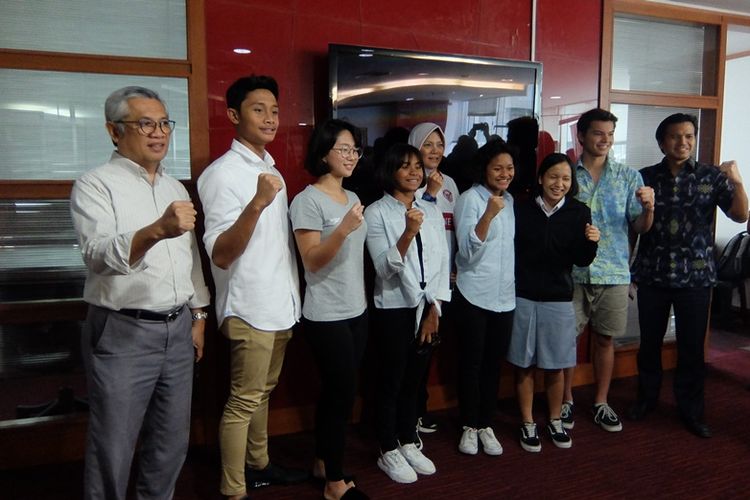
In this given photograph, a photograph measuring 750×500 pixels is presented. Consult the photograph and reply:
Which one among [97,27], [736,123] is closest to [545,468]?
[97,27]

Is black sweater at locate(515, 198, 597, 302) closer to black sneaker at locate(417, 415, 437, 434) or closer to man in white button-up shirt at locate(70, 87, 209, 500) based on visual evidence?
black sneaker at locate(417, 415, 437, 434)

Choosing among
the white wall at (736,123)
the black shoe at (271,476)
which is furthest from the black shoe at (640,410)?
the white wall at (736,123)

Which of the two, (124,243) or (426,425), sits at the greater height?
(124,243)

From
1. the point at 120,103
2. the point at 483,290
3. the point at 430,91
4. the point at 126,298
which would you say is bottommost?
the point at 483,290

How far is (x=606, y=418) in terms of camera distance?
2.91 meters

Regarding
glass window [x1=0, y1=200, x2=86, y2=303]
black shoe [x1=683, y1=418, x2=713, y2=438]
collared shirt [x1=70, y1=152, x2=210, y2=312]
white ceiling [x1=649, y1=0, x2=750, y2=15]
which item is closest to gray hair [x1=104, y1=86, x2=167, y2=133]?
collared shirt [x1=70, y1=152, x2=210, y2=312]

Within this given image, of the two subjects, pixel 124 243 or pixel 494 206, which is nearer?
pixel 124 243

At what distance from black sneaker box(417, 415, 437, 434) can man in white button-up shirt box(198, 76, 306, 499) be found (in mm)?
1055

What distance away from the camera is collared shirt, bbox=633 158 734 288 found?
2797 millimetres

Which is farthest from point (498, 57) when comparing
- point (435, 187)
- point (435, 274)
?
point (435, 274)

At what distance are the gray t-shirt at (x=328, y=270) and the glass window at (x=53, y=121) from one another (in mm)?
995

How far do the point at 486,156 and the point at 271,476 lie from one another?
1.73 meters

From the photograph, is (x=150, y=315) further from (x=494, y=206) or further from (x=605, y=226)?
(x=605, y=226)

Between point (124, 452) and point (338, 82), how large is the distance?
70.2 inches
